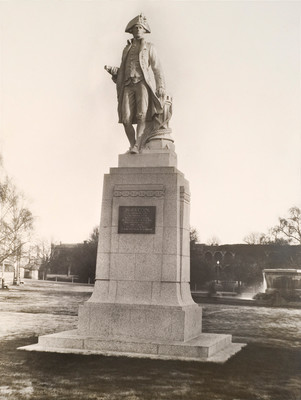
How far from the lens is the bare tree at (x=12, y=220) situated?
23.8 metres

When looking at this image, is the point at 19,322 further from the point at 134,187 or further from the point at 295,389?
the point at 295,389

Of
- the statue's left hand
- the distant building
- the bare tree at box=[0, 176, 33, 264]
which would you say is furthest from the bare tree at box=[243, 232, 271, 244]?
the statue's left hand

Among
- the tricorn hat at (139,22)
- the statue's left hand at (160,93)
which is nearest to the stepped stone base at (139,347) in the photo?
the statue's left hand at (160,93)

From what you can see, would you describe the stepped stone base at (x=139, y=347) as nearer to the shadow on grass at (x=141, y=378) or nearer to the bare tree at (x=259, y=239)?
the shadow on grass at (x=141, y=378)

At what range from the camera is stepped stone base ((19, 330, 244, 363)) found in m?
9.54

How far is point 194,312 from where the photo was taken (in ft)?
36.5

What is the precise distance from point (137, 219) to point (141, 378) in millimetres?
4096

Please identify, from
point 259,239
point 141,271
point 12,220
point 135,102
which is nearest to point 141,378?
point 141,271

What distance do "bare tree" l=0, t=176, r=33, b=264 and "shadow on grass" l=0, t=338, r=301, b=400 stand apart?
46.4 feet

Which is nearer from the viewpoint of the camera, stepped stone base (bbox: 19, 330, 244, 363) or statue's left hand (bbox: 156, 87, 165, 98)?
stepped stone base (bbox: 19, 330, 244, 363)

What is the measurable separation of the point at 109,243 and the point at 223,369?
3.87 meters

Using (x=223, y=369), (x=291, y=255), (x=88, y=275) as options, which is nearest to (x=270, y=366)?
(x=223, y=369)

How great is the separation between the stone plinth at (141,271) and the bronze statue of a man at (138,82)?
90 cm

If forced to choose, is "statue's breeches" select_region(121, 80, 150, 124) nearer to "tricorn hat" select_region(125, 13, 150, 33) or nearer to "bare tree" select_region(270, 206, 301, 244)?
"tricorn hat" select_region(125, 13, 150, 33)
